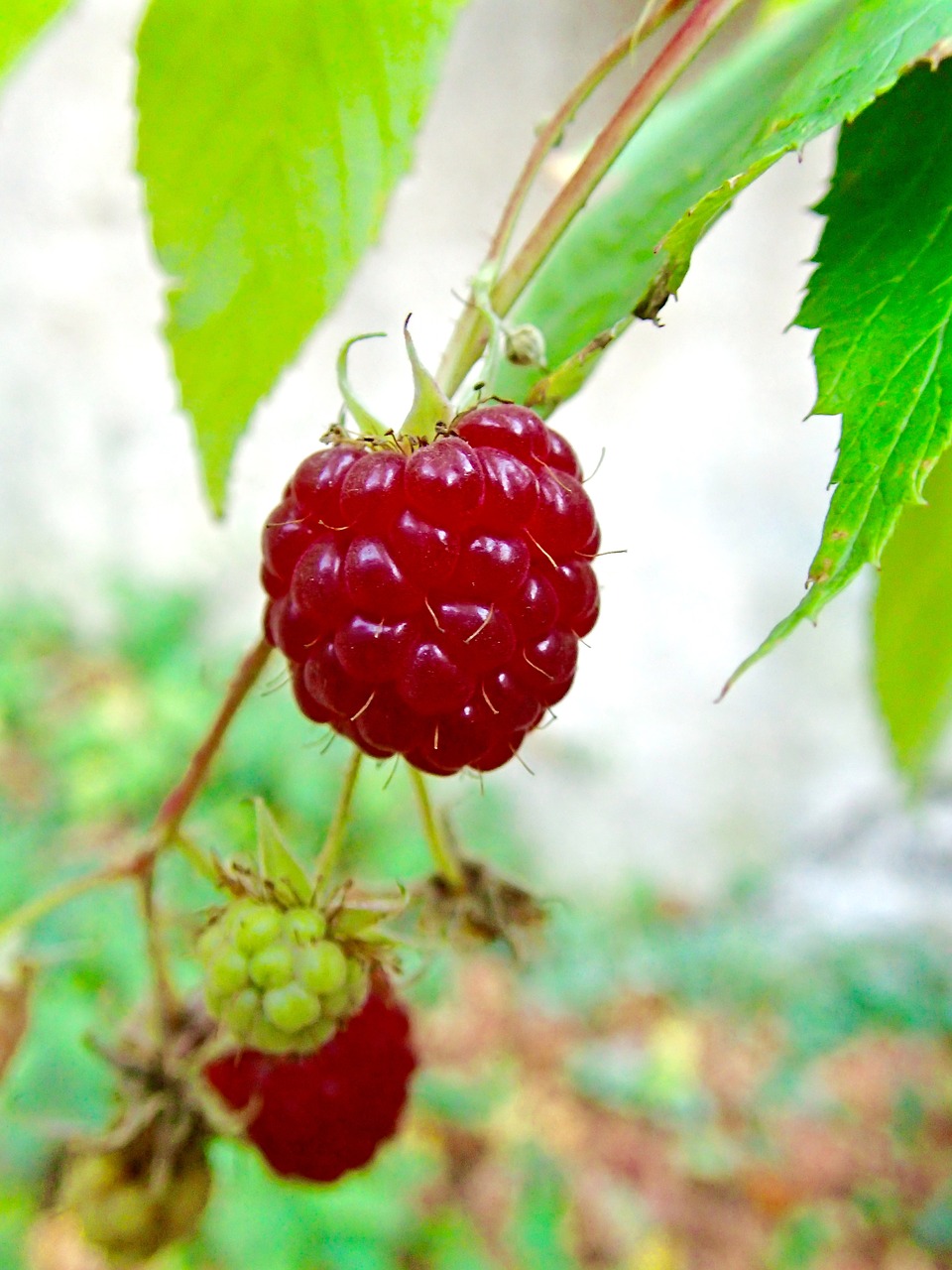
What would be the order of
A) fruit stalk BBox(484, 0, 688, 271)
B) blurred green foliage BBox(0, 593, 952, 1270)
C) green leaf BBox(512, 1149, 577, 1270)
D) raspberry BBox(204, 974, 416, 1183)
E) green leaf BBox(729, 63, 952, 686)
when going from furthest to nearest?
green leaf BBox(512, 1149, 577, 1270) → blurred green foliage BBox(0, 593, 952, 1270) → raspberry BBox(204, 974, 416, 1183) → fruit stalk BBox(484, 0, 688, 271) → green leaf BBox(729, 63, 952, 686)

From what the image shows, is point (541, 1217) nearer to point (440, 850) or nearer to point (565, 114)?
point (440, 850)

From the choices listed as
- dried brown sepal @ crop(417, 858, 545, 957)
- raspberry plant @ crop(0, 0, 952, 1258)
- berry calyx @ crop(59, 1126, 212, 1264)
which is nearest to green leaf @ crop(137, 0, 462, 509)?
raspberry plant @ crop(0, 0, 952, 1258)

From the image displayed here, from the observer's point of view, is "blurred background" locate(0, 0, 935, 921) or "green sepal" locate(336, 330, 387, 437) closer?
"green sepal" locate(336, 330, 387, 437)

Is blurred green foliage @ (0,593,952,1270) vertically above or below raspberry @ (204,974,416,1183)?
below

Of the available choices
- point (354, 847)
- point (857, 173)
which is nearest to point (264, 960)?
point (857, 173)

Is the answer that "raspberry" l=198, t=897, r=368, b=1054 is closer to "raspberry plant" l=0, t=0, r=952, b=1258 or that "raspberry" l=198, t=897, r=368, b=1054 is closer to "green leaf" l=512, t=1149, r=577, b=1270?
"raspberry plant" l=0, t=0, r=952, b=1258

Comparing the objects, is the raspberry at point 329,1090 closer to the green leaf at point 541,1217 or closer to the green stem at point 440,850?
the green stem at point 440,850
